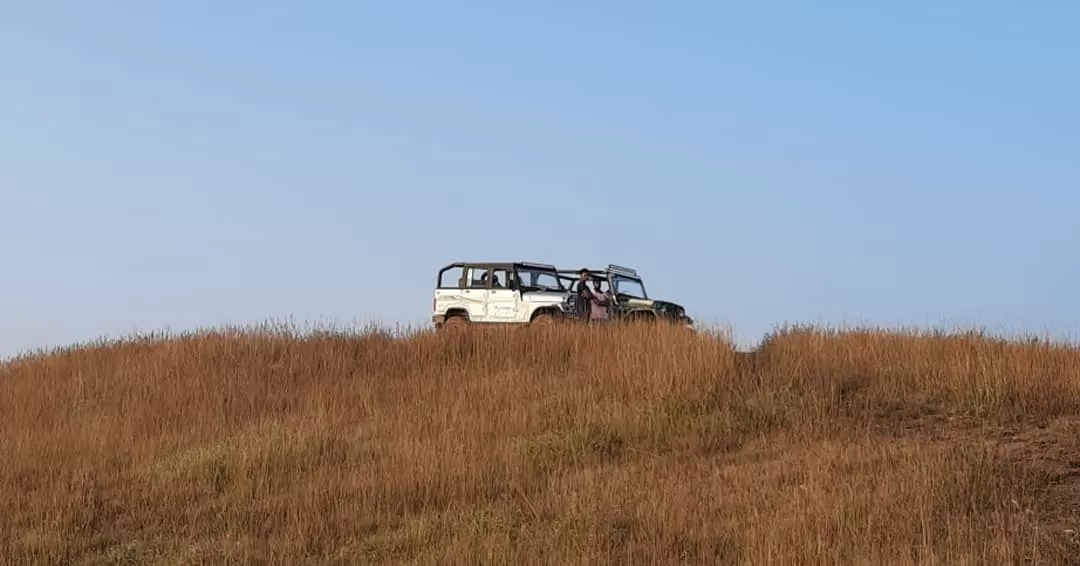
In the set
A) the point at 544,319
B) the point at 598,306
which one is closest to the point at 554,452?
the point at 544,319

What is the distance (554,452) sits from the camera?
404 inches

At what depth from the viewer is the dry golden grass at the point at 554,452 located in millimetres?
7320

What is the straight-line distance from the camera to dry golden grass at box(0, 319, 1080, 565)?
732 centimetres

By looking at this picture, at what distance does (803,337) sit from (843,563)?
880 centimetres

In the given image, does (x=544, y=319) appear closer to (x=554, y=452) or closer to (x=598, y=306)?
(x=598, y=306)

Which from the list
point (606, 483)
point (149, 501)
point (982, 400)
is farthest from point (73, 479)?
point (982, 400)

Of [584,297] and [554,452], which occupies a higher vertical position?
[584,297]

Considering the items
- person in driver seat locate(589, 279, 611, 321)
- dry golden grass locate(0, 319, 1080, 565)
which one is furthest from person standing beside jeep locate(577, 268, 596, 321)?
dry golden grass locate(0, 319, 1080, 565)

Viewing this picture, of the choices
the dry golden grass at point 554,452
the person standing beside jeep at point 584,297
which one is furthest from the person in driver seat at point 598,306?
the dry golden grass at point 554,452

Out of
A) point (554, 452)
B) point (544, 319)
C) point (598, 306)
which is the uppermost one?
point (598, 306)

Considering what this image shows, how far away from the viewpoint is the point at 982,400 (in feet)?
36.7

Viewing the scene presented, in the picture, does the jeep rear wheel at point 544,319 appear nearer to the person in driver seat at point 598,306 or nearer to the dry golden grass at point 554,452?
the person in driver seat at point 598,306

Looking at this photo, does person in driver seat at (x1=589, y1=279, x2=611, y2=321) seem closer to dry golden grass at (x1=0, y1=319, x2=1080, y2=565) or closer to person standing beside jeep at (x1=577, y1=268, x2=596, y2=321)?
person standing beside jeep at (x1=577, y1=268, x2=596, y2=321)

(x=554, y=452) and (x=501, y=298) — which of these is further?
(x=501, y=298)
